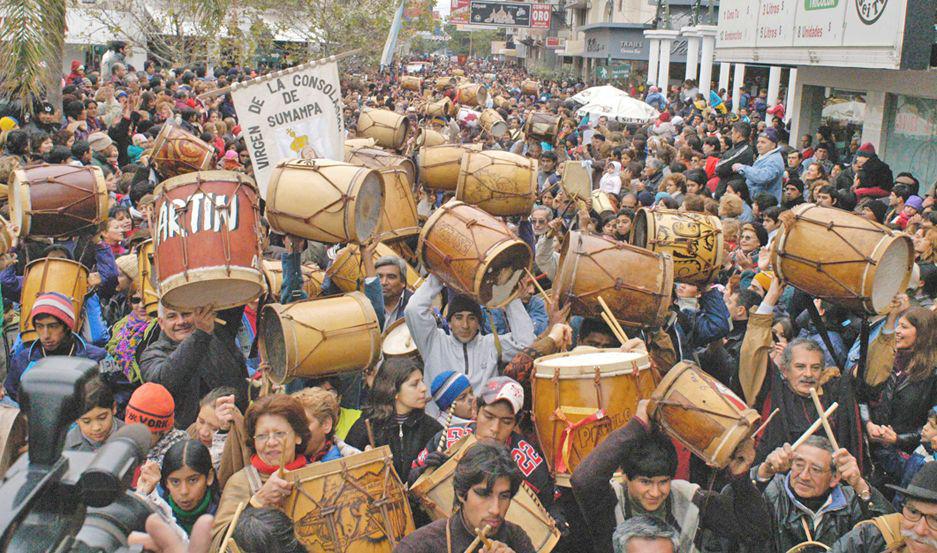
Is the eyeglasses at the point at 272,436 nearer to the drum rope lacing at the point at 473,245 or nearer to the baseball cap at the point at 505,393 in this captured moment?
the baseball cap at the point at 505,393

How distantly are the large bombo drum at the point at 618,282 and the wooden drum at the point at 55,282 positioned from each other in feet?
10.4

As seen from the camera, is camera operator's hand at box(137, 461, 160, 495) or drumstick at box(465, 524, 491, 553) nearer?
drumstick at box(465, 524, 491, 553)

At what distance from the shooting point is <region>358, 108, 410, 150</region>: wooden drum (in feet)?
43.7

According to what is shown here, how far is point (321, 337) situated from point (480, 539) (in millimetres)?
2202

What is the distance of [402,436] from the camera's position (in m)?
5.30

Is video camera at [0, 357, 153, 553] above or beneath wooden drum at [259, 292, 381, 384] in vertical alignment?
above

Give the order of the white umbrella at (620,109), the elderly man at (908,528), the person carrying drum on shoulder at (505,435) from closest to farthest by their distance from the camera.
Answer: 1. the elderly man at (908,528)
2. the person carrying drum on shoulder at (505,435)
3. the white umbrella at (620,109)

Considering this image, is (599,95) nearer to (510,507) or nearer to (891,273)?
(891,273)

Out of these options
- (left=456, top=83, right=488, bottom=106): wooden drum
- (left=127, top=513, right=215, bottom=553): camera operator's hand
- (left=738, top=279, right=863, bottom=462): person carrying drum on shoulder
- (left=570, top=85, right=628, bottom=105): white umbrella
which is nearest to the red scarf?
(left=738, top=279, right=863, bottom=462): person carrying drum on shoulder

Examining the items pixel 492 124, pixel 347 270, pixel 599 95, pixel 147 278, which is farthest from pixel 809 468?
pixel 599 95

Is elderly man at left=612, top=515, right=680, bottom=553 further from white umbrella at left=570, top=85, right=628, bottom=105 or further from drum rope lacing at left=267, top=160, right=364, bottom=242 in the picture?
white umbrella at left=570, top=85, right=628, bottom=105

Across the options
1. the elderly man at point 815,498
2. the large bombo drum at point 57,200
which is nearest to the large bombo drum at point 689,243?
the elderly man at point 815,498

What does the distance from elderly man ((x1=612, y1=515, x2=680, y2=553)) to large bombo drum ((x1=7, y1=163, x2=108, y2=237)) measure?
16.9ft

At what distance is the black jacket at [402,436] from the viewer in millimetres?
5258
